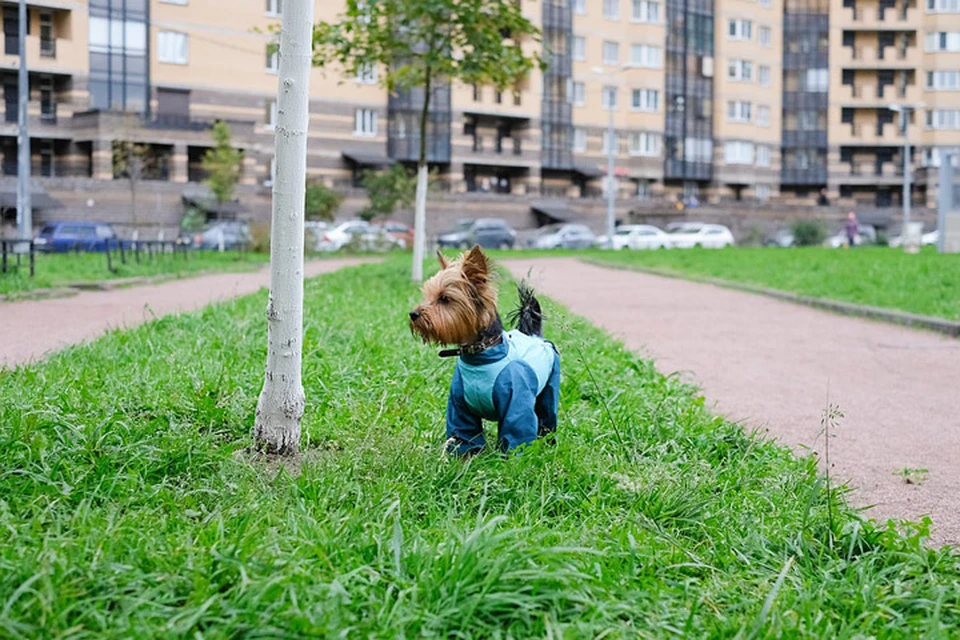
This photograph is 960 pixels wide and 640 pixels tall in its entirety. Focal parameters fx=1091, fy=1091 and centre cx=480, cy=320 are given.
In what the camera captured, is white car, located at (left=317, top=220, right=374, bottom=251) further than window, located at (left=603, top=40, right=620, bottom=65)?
No

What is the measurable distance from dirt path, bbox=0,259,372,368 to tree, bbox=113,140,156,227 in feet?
70.8

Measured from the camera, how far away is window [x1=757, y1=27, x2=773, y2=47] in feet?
240

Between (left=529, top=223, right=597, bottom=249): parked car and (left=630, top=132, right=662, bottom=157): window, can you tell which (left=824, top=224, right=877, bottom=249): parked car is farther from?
(left=529, top=223, right=597, bottom=249): parked car

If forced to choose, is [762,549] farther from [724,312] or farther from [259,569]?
[724,312]

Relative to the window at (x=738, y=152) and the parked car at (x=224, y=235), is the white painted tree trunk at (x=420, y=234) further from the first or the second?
the window at (x=738, y=152)

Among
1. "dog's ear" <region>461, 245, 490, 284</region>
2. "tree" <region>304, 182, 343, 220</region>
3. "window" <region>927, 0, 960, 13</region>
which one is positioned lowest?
"dog's ear" <region>461, 245, 490, 284</region>

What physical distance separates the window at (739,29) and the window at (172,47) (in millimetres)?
36882

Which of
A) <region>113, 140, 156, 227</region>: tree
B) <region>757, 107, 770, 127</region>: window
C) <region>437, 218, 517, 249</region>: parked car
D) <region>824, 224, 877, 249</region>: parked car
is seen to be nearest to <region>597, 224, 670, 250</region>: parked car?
<region>437, 218, 517, 249</region>: parked car

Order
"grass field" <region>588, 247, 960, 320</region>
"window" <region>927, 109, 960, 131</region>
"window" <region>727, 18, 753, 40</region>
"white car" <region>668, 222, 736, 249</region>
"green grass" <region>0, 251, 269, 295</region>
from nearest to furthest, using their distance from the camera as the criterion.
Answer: "grass field" <region>588, 247, 960, 320</region>
"green grass" <region>0, 251, 269, 295</region>
"white car" <region>668, 222, 736, 249</region>
"window" <region>727, 18, 753, 40</region>
"window" <region>927, 109, 960, 131</region>

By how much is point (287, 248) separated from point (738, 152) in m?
70.8

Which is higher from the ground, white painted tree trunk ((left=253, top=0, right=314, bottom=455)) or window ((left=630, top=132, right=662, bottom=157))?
window ((left=630, top=132, right=662, bottom=157))

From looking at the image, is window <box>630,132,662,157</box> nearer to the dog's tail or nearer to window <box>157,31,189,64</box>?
window <box>157,31,189,64</box>

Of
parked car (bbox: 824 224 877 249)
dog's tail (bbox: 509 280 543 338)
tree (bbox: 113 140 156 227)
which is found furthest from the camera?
parked car (bbox: 824 224 877 249)

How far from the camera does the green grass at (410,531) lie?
2998mm
